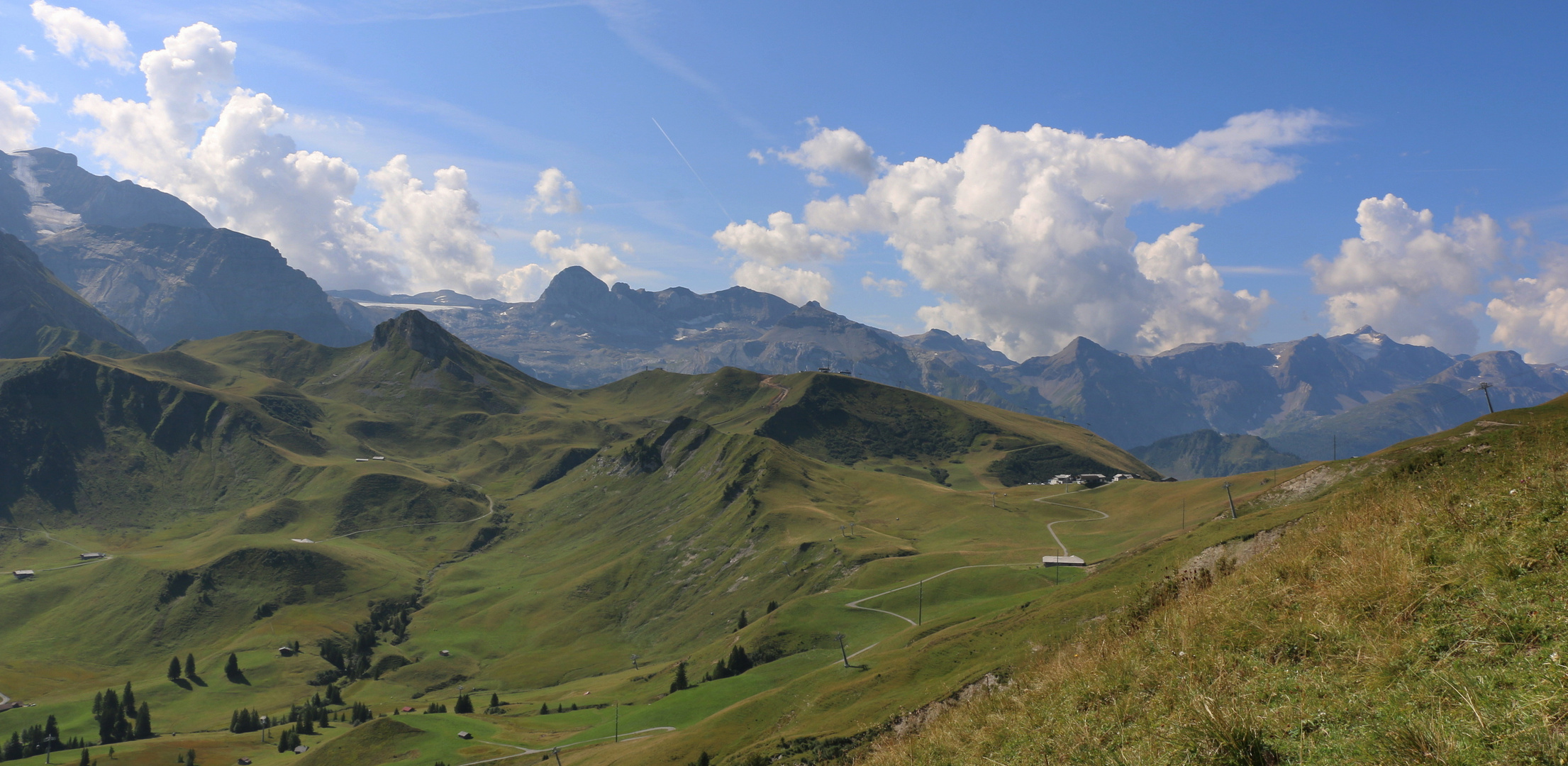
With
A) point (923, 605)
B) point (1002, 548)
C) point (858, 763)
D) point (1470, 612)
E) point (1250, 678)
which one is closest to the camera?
point (1470, 612)

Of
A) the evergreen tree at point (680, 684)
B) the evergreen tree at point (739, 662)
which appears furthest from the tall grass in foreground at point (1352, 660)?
the evergreen tree at point (680, 684)

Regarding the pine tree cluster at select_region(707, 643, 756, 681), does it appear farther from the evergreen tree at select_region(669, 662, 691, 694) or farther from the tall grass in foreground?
the tall grass in foreground

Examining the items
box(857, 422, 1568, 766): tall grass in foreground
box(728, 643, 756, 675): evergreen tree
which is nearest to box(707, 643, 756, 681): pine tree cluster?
box(728, 643, 756, 675): evergreen tree

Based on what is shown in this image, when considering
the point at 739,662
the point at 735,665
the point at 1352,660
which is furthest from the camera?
the point at 739,662

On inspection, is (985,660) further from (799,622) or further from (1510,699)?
(799,622)

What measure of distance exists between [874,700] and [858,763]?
25088 mm

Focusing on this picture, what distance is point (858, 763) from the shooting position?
91.7 ft

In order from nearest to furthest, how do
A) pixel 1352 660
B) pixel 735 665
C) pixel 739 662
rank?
pixel 1352 660
pixel 735 665
pixel 739 662

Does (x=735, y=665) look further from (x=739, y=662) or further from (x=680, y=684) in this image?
(x=680, y=684)

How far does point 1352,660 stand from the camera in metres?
15.4

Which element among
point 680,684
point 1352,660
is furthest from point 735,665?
point 1352,660

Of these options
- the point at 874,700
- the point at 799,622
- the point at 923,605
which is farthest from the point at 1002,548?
the point at 874,700

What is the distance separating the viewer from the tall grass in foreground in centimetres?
1169

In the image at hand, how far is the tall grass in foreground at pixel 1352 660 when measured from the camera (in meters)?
11.7
